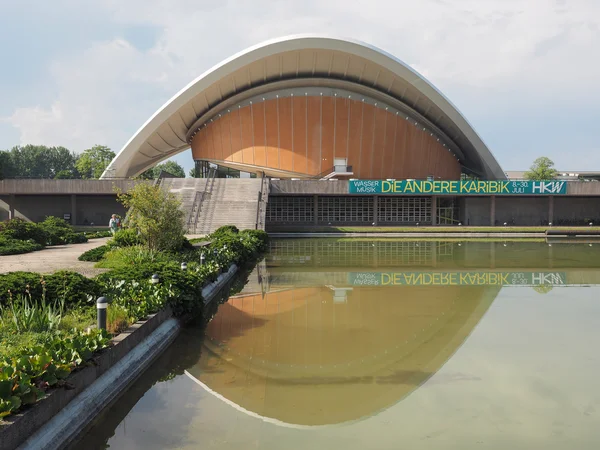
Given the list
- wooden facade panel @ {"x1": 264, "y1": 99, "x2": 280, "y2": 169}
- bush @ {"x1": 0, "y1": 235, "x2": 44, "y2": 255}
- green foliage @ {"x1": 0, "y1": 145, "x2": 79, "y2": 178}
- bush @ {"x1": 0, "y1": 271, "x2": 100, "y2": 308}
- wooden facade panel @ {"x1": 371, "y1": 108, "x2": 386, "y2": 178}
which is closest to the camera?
bush @ {"x1": 0, "y1": 271, "x2": 100, "y2": 308}

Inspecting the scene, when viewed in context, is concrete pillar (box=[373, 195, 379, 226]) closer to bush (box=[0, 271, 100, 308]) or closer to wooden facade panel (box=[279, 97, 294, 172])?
wooden facade panel (box=[279, 97, 294, 172])

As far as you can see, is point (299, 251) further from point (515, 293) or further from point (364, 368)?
point (364, 368)

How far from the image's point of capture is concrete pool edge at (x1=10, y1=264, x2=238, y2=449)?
163 inches

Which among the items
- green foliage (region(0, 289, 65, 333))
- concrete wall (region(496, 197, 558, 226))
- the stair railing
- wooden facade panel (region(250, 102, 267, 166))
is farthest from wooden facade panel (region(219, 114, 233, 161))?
green foliage (region(0, 289, 65, 333))

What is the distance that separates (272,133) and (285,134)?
1157 mm

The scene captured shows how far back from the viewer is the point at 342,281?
540 inches

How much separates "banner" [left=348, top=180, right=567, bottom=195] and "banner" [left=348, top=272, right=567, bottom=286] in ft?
69.6

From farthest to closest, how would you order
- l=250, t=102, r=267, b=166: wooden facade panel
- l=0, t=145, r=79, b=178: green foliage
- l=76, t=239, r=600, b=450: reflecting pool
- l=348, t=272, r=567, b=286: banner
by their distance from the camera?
l=0, t=145, r=79, b=178: green foliage, l=250, t=102, r=267, b=166: wooden facade panel, l=348, t=272, r=567, b=286: banner, l=76, t=239, r=600, b=450: reflecting pool

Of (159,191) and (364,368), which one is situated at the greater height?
(159,191)

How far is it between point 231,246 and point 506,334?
10096 mm

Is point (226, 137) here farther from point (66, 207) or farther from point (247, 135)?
point (66, 207)

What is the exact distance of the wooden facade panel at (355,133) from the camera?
144 feet

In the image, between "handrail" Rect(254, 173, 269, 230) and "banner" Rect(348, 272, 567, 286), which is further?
"handrail" Rect(254, 173, 269, 230)

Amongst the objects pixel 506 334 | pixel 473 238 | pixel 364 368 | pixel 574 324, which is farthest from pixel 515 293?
pixel 473 238
